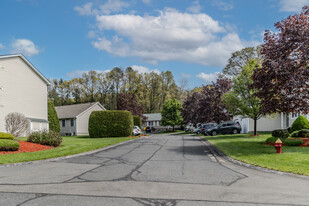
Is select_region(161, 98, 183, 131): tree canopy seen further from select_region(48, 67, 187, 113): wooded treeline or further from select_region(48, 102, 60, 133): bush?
select_region(48, 102, 60, 133): bush

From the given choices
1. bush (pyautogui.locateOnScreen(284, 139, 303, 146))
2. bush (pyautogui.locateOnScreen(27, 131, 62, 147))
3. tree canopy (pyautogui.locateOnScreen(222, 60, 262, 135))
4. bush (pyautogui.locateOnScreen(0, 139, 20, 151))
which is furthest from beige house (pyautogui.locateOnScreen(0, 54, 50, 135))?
bush (pyautogui.locateOnScreen(284, 139, 303, 146))

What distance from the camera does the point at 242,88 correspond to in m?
29.7

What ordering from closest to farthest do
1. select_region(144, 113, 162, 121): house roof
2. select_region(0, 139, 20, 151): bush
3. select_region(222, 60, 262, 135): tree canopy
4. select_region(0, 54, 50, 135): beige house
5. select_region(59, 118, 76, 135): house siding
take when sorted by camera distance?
select_region(0, 139, 20, 151): bush
select_region(0, 54, 50, 135): beige house
select_region(222, 60, 262, 135): tree canopy
select_region(59, 118, 76, 135): house siding
select_region(144, 113, 162, 121): house roof

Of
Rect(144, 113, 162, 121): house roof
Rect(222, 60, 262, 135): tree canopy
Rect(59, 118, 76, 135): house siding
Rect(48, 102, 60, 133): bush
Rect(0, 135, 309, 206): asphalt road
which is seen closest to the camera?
Rect(0, 135, 309, 206): asphalt road

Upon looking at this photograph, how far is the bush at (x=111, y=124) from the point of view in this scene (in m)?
35.9

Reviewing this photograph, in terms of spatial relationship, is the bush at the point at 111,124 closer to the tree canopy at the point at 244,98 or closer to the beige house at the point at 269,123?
the tree canopy at the point at 244,98

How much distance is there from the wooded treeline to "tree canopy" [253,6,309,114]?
2308 inches

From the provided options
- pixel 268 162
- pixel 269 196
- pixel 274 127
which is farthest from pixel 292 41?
pixel 274 127

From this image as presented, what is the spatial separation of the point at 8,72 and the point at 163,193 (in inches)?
1051

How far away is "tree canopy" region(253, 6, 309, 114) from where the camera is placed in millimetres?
15109

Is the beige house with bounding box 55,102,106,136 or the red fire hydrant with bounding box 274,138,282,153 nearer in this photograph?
the red fire hydrant with bounding box 274,138,282,153

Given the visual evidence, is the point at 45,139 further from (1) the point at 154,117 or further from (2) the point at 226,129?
(1) the point at 154,117

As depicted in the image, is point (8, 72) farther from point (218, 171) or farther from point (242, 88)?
point (218, 171)

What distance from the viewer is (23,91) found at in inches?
1192
